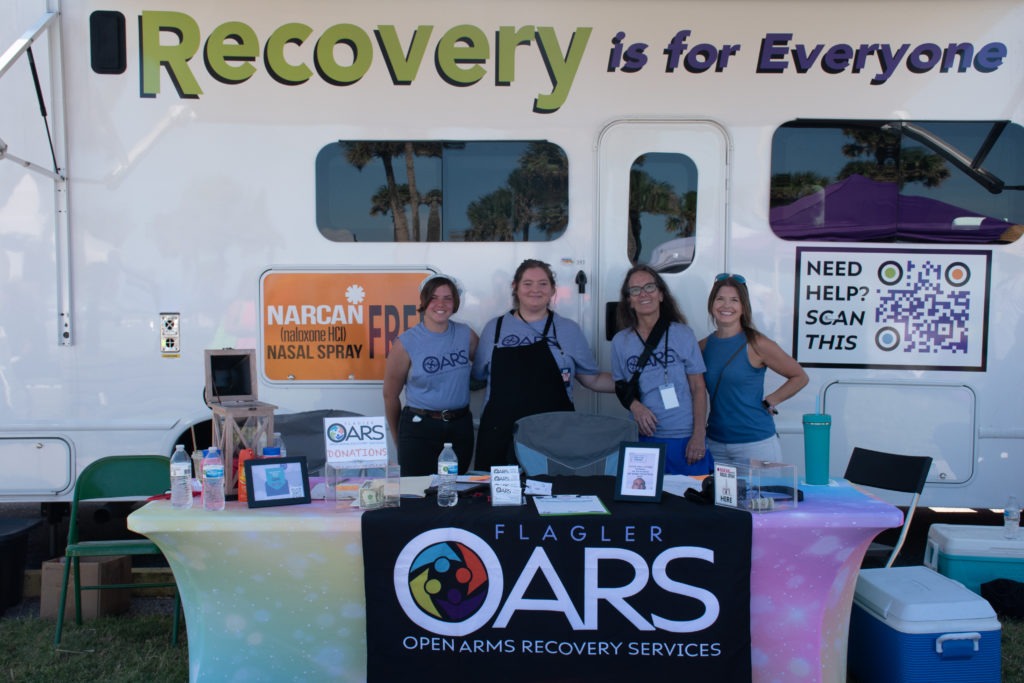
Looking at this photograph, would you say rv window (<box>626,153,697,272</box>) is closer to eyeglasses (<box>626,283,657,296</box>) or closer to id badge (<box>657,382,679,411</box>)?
eyeglasses (<box>626,283,657,296</box>)

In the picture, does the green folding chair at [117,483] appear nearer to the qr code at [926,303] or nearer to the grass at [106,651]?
the grass at [106,651]

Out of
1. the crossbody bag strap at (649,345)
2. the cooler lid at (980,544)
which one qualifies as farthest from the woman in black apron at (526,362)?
the cooler lid at (980,544)

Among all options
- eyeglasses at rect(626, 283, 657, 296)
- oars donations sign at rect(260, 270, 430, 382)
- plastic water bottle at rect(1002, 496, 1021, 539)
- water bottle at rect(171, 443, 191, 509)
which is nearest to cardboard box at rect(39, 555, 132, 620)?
oars donations sign at rect(260, 270, 430, 382)

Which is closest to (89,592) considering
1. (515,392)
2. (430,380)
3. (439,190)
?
(430,380)

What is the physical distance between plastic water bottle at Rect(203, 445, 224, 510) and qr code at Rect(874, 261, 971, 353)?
3062mm

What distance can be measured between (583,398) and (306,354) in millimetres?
1400

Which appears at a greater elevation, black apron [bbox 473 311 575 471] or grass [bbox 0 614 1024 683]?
black apron [bbox 473 311 575 471]

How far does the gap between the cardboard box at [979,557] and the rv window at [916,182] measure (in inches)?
55.5

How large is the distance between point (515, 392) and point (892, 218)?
2.03 m

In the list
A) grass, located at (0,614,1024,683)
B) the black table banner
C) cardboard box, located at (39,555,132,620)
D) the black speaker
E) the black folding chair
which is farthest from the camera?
the black speaker

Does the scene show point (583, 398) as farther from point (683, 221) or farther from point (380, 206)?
point (380, 206)

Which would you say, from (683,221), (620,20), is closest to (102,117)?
(620,20)

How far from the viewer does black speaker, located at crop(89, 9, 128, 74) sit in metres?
3.90

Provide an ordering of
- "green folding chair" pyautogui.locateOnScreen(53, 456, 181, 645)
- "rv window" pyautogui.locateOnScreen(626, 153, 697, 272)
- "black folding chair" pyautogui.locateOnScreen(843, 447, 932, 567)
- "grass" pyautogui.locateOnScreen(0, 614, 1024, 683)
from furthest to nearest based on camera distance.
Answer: "rv window" pyautogui.locateOnScreen(626, 153, 697, 272) → "green folding chair" pyautogui.locateOnScreen(53, 456, 181, 645) → "black folding chair" pyautogui.locateOnScreen(843, 447, 932, 567) → "grass" pyautogui.locateOnScreen(0, 614, 1024, 683)
